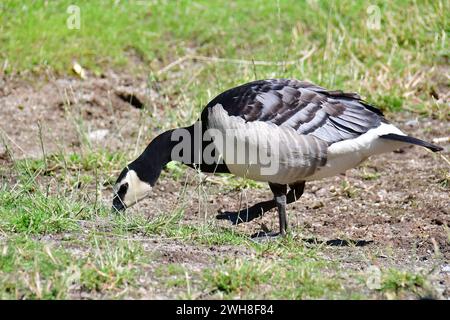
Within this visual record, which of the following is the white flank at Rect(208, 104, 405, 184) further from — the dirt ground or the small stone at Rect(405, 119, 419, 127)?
the small stone at Rect(405, 119, 419, 127)

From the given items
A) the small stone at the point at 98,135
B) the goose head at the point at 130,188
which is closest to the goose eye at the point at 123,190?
the goose head at the point at 130,188

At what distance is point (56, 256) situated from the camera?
476 cm

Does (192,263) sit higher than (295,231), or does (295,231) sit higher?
(192,263)

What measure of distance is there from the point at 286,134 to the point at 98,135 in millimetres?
3096

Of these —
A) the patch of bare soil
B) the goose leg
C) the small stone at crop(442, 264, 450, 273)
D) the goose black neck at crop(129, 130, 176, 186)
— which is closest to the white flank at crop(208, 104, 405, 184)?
the goose leg

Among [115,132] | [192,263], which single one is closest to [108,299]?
[192,263]

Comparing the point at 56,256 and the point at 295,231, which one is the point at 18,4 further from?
the point at 56,256

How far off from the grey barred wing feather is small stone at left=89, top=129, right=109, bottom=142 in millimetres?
2366

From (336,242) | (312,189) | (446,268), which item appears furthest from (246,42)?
(446,268)

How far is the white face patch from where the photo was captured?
22.2 ft

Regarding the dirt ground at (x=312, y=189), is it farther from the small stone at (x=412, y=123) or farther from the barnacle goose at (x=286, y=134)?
the barnacle goose at (x=286, y=134)

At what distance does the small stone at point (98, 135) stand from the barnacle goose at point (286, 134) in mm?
2009

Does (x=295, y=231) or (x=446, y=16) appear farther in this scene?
(x=446, y=16)

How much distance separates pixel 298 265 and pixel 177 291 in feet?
2.83
